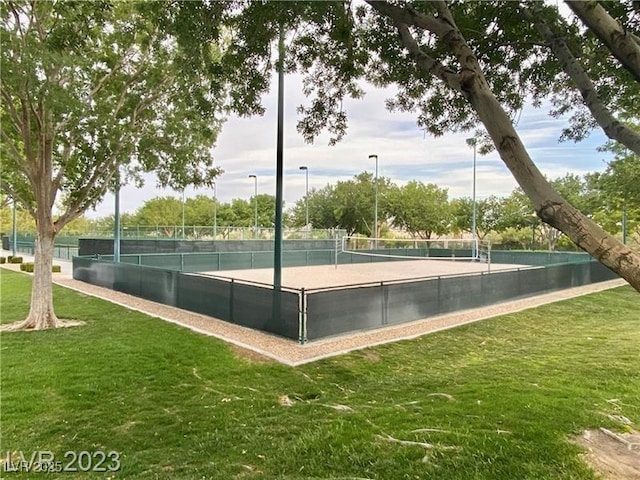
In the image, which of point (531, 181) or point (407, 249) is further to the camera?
point (407, 249)

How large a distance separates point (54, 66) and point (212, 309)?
5913 mm

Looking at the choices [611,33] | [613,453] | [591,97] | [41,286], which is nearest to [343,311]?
[613,453]

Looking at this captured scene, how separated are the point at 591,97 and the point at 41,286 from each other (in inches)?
389

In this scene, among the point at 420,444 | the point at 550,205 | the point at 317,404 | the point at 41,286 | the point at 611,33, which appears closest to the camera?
the point at 550,205

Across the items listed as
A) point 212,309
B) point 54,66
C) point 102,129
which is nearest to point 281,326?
point 212,309

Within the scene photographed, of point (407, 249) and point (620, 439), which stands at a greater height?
point (407, 249)

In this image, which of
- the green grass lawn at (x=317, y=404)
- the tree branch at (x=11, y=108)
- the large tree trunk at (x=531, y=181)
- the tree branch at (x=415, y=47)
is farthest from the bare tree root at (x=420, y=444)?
the tree branch at (x=11, y=108)

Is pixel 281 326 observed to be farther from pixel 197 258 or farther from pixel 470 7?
pixel 197 258

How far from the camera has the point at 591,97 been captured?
3.56 m

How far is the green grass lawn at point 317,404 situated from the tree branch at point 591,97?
2480 millimetres

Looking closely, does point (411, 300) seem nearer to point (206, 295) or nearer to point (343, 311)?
point (343, 311)

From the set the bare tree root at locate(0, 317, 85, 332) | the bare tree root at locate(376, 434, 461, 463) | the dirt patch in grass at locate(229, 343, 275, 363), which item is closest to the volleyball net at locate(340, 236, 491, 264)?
the bare tree root at locate(0, 317, 85, 332)

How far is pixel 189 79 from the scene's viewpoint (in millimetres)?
5695

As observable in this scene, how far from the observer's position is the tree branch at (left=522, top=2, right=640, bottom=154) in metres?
3.31
